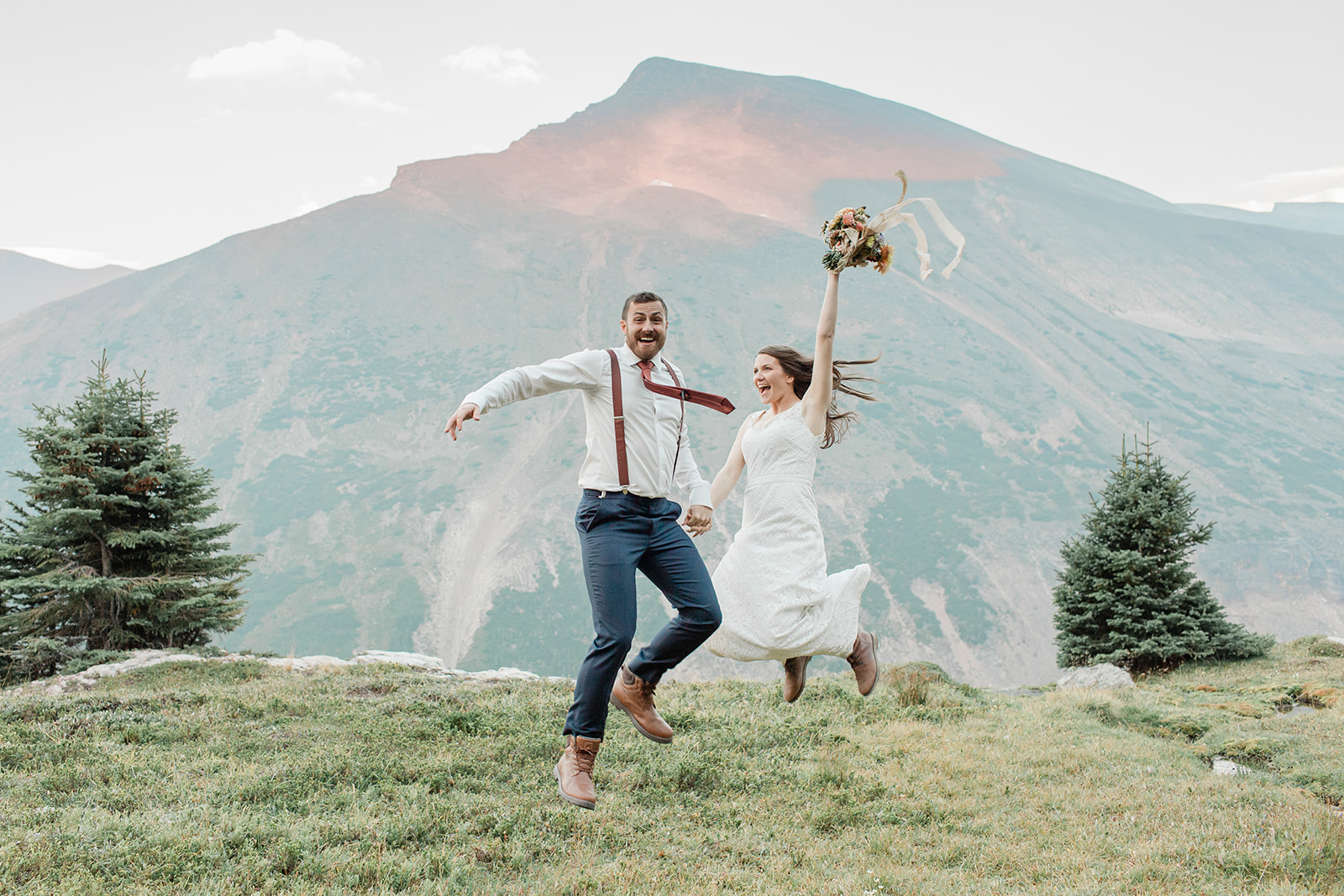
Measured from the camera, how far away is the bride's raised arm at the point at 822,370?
200 inches

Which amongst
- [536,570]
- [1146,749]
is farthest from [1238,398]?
[1146,749]

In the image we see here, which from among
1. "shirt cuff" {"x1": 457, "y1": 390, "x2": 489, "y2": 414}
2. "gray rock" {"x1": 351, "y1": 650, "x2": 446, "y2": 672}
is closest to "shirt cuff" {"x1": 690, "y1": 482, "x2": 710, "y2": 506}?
"shirt cuff" {"x1": 457, "y1": 390, "x2": 489, "y2": 414}

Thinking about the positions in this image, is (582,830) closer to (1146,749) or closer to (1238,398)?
(1146,749)

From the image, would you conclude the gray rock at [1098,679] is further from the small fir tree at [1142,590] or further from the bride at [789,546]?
the bride at [789,546]

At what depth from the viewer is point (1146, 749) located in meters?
8.28

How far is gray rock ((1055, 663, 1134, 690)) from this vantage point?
14555mm

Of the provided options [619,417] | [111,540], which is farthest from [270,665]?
[619,417]

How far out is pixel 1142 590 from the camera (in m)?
17.5

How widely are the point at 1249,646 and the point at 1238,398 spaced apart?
145 metres

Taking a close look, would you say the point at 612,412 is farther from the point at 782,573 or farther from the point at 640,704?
the point at 640,704

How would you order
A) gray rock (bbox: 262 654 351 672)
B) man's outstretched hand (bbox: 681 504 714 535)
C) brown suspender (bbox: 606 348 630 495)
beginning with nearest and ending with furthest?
brown suspender (bbox: 606 348 630 495), man's outstretched hand (bbox: 681 504 714 535), gray rock (bbox: 262 654 351 672)

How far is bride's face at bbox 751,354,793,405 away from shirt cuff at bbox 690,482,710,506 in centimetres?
76

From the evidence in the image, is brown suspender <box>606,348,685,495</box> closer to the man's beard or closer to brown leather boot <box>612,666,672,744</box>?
the man's beard

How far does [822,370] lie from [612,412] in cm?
142
